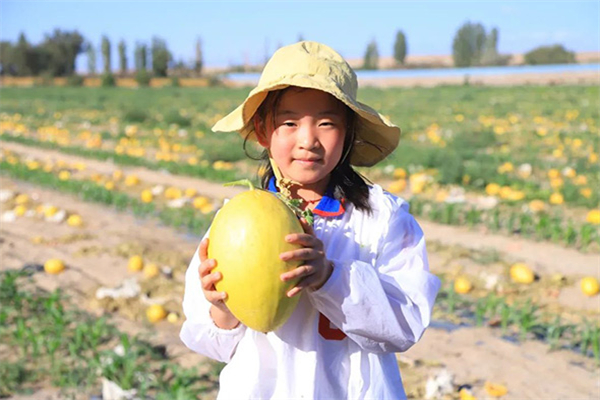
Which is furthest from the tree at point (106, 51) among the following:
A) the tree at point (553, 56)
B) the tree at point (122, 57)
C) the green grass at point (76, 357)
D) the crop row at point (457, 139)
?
the green grass at point (76, 357)

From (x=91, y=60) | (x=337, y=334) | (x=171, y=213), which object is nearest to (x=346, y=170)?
(x=337, y=334)

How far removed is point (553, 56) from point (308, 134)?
68.7 metres

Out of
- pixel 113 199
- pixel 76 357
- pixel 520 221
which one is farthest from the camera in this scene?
pixel 113 199

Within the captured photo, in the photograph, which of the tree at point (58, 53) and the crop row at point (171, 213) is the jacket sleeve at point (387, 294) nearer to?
the crop row at point (171, 213)

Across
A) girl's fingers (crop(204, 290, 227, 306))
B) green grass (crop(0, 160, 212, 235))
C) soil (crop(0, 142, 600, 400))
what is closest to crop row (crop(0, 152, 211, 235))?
green grass (crop(0, 160, 212, 235))

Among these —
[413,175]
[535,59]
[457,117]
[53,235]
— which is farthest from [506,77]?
[53,235]

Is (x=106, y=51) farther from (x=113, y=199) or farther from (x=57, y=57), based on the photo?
(x=113, y=199)

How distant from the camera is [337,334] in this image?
72.7 inches

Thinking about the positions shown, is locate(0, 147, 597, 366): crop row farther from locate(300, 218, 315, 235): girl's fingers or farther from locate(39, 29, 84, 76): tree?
locate(39, 29, 84, 76): tree

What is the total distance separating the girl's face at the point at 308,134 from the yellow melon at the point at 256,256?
21 centimetres

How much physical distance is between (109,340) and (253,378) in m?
2.63

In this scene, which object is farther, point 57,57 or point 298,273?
point 57,57

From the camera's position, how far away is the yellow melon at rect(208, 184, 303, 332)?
5.06 feet

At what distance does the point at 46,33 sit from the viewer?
274 feet
